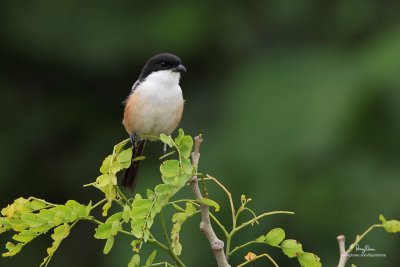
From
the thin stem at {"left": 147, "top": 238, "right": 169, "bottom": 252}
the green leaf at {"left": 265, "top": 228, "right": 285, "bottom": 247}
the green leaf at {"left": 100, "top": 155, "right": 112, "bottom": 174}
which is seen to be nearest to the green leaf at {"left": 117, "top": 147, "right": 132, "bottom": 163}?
the green leaf at {"left": 100, "top": 155, "right": 112, "bottom": 174}

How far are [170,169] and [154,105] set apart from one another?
1.60m

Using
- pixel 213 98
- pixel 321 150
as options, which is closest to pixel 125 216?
pixel 321 150

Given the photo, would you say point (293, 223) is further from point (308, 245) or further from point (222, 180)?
point (222, 180)

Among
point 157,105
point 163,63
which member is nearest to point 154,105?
point 157,105

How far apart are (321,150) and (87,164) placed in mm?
2882

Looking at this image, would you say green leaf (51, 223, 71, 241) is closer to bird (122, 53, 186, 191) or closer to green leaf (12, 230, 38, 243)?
green leaf (12, 230, 38, 243)

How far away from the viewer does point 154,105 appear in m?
3.96

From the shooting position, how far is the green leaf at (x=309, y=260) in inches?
95.3

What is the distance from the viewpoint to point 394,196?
21.7 ft

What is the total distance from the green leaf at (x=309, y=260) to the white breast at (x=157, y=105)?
61.0 inches

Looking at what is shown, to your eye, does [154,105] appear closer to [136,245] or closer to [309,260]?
[136,245]

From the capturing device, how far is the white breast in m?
3.90

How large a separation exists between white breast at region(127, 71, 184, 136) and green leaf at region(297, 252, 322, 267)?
61.0 inches

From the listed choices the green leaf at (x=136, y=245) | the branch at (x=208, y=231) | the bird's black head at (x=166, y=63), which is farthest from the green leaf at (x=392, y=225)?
the bird's black head at (x=166, y=63)
